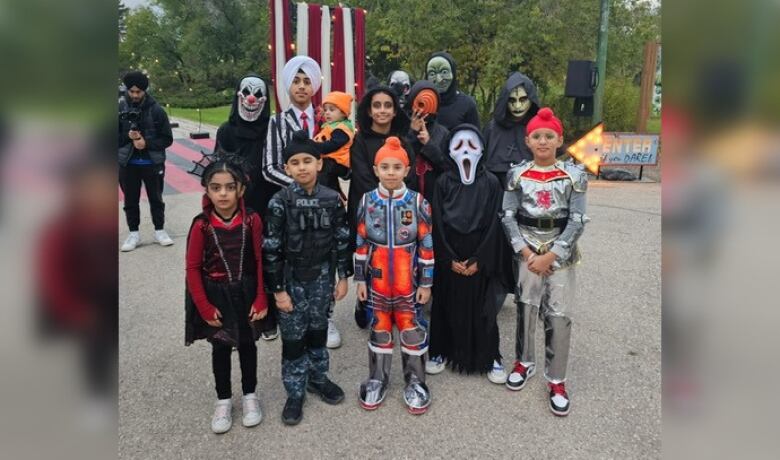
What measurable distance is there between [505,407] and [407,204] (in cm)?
140

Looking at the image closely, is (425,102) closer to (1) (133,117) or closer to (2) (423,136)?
(2) (423,136)

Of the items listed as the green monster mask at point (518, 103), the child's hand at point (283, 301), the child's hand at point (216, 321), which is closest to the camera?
the child's hand at point (216, 321)

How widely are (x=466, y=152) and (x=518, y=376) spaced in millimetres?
1507

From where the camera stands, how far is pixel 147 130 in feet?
19.7

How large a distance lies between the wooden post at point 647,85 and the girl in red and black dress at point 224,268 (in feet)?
39.7

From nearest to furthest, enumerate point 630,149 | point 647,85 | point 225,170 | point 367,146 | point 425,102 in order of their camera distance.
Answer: point 225,170 < point 367,146 < point 425,102 < point 630,149 < point 647,85

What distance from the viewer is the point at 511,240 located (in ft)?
10.6

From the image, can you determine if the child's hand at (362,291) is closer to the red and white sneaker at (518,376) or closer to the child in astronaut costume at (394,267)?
the child in astronaut costume at (394,267)

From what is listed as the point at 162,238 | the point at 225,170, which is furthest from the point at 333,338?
the point at 162,238

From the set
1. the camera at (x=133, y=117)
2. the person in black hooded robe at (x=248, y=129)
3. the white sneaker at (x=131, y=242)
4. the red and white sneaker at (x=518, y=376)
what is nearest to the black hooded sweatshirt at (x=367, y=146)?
the person in black hooded robe at (x=248, y=129)

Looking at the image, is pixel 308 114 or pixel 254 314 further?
pixel 308 114

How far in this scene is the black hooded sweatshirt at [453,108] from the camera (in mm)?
4551
